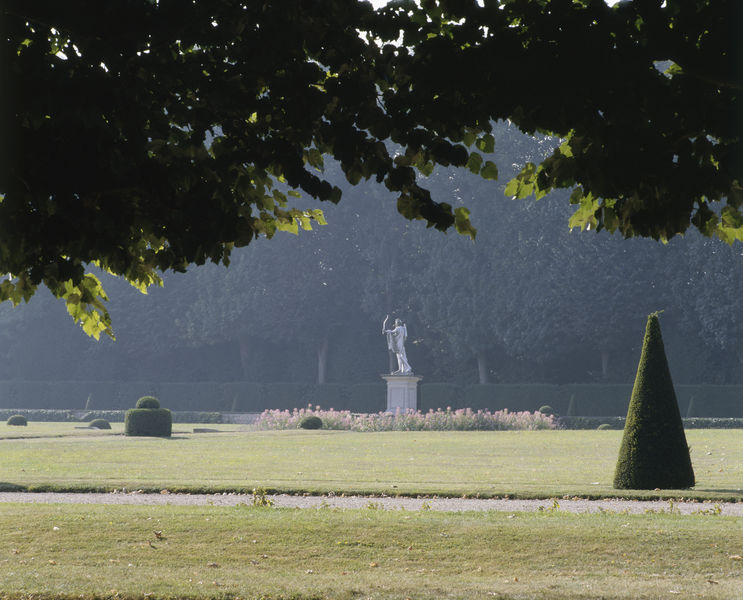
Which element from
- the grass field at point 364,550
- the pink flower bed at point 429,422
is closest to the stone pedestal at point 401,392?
the pink flower bed at point 429,422

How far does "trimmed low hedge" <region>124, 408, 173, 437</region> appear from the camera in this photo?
26.4 meters

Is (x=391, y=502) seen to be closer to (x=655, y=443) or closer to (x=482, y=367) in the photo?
(x=655, y=443)

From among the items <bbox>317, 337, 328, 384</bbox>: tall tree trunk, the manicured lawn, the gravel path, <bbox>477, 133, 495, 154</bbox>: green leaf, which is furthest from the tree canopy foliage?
<bbox>317, 337, 328, 384</bbox>: tall tree trunk

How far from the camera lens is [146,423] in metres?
26.5

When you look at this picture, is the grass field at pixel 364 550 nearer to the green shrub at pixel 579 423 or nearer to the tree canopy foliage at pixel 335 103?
the tree canopy foliage at pixel 335 103

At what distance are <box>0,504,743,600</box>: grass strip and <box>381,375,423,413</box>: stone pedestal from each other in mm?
25839

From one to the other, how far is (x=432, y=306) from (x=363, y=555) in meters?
33.8

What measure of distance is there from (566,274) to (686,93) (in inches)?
1365

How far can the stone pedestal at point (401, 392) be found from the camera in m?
35.7

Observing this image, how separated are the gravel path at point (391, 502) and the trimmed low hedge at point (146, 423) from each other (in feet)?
45.4

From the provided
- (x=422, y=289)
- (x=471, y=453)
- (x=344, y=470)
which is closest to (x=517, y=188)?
(x=344, y=470)

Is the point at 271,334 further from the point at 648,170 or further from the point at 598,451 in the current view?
the point at 648,170

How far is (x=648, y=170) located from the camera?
14.5 feet

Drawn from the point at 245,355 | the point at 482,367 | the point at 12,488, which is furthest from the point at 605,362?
the point at 12,488
